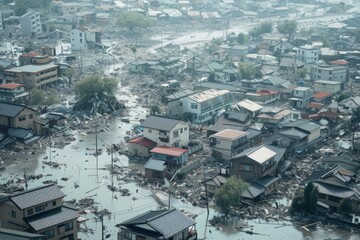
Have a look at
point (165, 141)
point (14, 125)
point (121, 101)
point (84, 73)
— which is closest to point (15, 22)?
point (84, 73)

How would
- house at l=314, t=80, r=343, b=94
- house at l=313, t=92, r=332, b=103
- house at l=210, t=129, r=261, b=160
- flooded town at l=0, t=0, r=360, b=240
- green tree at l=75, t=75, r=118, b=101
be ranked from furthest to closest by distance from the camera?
1. house at l=314, t=80, r=343, b=94
2. house at l=313, t=92, r=332, b=103
3. green tree at l=75, t=75, r=118, b=101
4. house at l=210, t=129, r=261, b=160
5. flooded town at l=0, t=0, r=360, b=240

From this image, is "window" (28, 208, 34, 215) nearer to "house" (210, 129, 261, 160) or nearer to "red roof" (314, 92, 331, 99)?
"house" (210, 129, 261, 160)

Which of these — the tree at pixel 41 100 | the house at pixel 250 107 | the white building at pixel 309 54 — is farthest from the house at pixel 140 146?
the white building at pixel 309 54

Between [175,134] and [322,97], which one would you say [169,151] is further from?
[322,97]

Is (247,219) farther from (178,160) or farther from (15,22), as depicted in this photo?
(15,22)

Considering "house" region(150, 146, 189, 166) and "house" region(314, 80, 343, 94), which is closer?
"house" region(150, 146, 189, 166)

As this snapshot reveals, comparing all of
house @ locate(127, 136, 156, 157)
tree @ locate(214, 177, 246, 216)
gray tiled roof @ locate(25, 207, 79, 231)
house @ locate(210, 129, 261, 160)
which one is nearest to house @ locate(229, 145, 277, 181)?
tree @ locate(214, 177, 246, 216)
